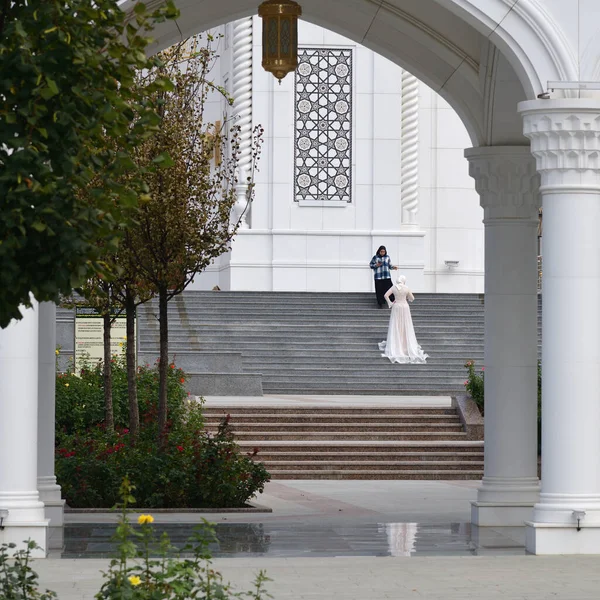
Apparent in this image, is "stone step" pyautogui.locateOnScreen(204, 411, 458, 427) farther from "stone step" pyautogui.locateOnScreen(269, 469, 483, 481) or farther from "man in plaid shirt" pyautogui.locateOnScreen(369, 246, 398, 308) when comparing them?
"man in plaid shirt" pyautogui.locateOnScreen(369, 246, 398, 308)

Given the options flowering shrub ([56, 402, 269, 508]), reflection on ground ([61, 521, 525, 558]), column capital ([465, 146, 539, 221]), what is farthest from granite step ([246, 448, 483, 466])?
column capital ([465, 146, 539, 221])

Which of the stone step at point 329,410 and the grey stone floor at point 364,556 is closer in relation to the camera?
the grey stone floor at point 364,556

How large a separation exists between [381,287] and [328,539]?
19684 mm

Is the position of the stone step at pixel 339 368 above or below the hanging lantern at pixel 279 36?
below

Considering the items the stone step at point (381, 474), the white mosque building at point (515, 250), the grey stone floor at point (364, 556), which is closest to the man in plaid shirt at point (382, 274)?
the stone step at point (381, 474)

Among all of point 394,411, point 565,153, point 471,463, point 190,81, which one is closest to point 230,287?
point 394,411

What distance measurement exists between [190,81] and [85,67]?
10.8m

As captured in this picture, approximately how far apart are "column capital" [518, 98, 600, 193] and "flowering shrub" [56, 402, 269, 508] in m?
5.01

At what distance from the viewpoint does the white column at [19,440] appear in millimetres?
10203

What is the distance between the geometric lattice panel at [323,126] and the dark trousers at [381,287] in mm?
3312

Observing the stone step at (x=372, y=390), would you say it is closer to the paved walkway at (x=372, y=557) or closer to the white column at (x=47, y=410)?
the paved walkway at (x=372, y=557)

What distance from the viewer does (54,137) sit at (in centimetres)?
521

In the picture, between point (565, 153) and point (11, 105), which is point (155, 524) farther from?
point (11, 105)

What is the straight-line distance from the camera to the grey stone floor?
29.3 feet
